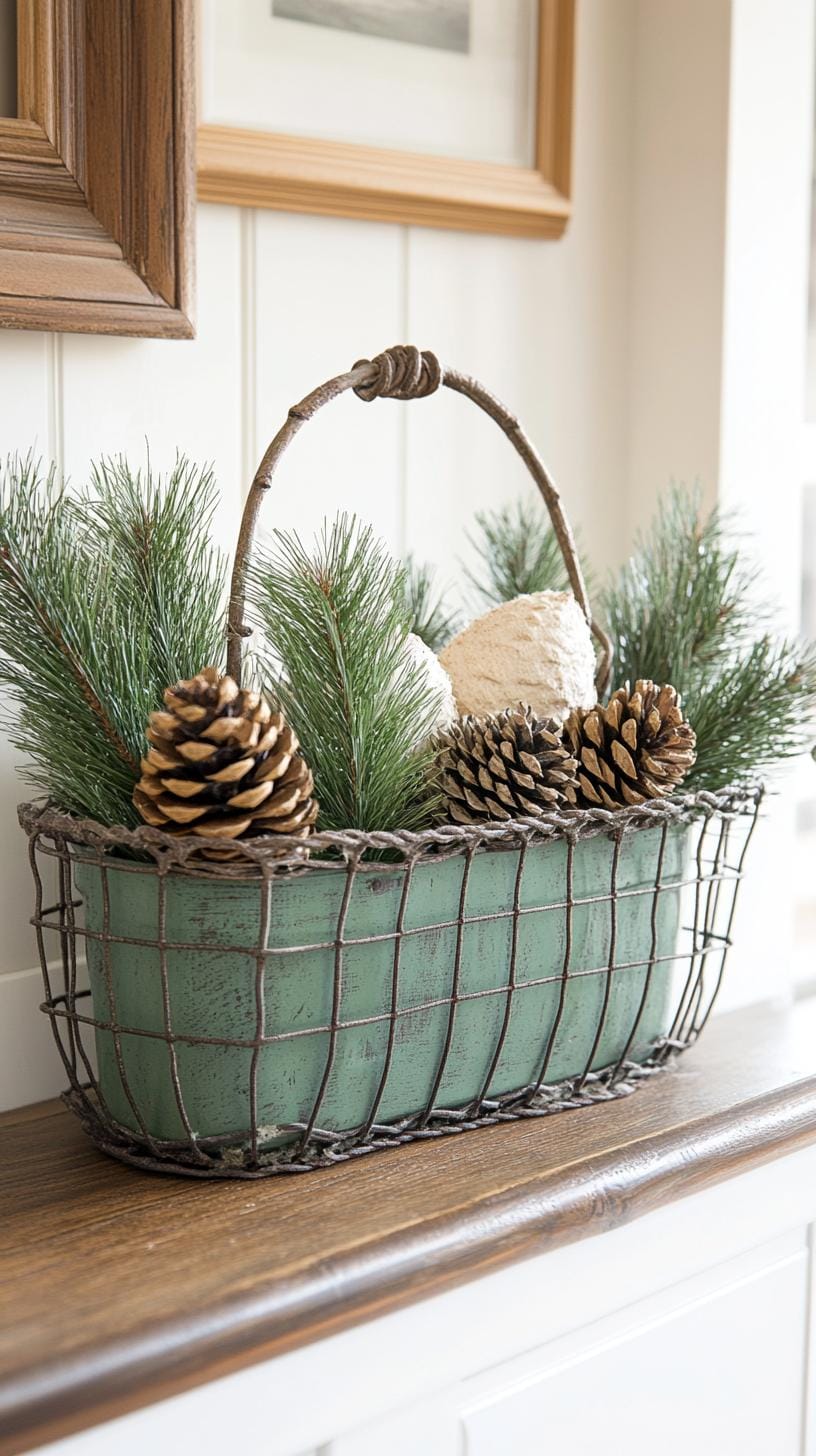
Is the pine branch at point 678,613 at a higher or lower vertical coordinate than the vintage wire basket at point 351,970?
higher

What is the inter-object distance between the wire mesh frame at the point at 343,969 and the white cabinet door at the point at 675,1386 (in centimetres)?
12

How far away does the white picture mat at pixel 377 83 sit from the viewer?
2.81 feet

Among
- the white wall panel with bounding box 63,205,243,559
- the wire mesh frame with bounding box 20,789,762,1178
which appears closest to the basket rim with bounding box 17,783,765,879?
the wire mesh frame with bounding box 20,789,762,1178

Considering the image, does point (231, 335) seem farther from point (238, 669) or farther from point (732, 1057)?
point (732, 1057)

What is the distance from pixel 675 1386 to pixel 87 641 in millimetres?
481

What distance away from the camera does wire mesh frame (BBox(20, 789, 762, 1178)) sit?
24.9 inches

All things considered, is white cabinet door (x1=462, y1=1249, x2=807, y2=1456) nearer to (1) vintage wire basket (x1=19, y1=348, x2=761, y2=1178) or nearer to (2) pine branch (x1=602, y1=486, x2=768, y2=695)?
(1) vintage wire basket (x1=19, y1=348, x2=761, y2=1178)

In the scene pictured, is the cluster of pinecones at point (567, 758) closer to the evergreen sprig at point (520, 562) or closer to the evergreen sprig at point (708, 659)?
the evergreen sprig at point (708, 659)

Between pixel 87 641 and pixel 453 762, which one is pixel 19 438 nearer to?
pixel 87 641

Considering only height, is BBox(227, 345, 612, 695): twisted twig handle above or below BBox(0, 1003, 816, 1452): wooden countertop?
above

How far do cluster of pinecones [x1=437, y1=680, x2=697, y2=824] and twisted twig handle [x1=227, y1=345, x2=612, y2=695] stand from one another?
111 mm

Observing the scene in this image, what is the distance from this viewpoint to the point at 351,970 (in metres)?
0.66

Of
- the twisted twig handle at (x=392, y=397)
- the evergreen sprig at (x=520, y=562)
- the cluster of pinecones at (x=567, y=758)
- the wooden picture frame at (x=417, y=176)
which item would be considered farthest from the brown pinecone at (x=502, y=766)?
the wooden picture frame at (x=417, y=176)

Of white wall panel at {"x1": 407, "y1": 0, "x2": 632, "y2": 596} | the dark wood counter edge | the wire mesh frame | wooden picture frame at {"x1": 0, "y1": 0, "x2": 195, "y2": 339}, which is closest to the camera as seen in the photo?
the dark wood counter edge
